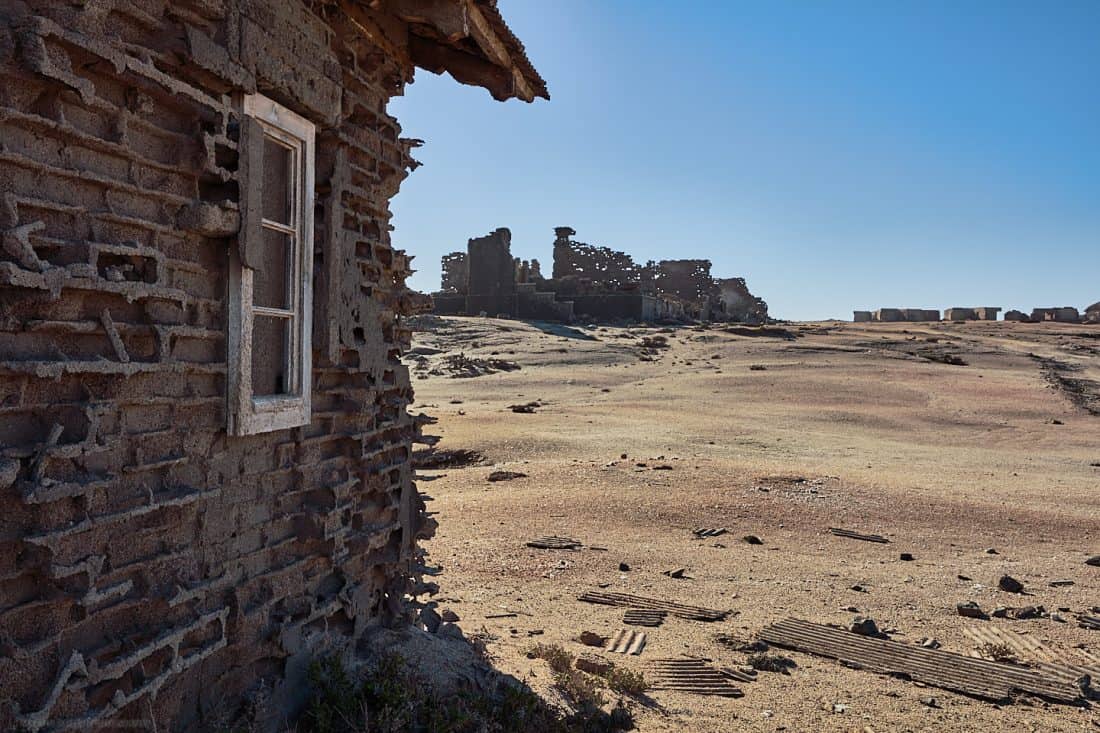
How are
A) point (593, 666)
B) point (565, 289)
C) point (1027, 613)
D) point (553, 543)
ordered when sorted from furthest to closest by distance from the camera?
1. point (565, 289)
2. point (553, 543)
3. point (1027, 613)
4. point (593, 666)

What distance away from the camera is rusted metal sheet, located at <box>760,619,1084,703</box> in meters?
5.96

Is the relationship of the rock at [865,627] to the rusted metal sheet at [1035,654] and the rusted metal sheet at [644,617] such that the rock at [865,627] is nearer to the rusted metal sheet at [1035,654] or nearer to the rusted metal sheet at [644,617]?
the rusted metal sheet at [1035,654]

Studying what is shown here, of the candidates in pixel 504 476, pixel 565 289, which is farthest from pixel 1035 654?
pixel 565 289

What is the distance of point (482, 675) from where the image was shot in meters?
5.34

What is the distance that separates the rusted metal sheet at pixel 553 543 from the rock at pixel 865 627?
3.27 metres

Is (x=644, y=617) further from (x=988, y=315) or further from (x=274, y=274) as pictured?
(x=988, y=315)

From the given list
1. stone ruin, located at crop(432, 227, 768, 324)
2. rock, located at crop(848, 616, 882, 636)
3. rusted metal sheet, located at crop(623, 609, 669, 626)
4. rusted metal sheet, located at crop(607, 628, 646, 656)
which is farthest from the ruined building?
stone ruin, located at crop(432, 227, 768, 324)

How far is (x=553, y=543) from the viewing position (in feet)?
31.2

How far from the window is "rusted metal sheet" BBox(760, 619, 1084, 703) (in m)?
4.43

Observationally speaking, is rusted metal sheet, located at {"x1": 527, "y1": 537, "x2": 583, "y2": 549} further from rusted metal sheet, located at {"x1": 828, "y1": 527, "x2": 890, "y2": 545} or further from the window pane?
the window pane

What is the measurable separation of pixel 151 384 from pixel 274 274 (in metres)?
1.24

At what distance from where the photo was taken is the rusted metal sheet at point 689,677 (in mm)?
5906

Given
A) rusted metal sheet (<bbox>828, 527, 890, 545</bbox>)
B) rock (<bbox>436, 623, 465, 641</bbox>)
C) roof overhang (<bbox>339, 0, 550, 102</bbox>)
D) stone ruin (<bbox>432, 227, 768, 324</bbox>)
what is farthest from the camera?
stone ruin (<bbox>432, 227, 768, 324</bbox>)

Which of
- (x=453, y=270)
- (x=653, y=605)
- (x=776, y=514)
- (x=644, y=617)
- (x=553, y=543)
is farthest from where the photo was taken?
(x=453, y=270)
